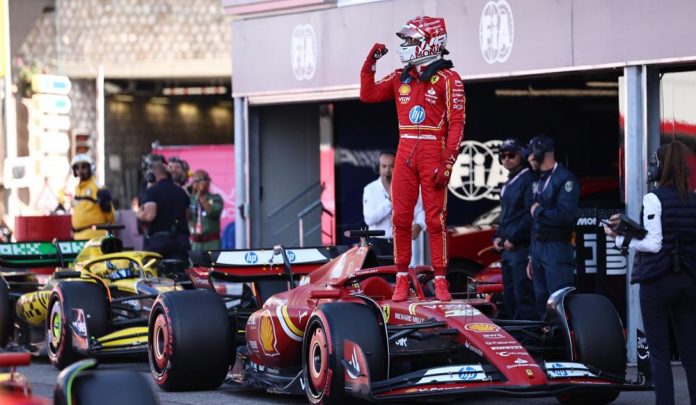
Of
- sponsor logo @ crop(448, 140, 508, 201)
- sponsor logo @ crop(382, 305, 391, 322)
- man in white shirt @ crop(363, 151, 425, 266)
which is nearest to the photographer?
sponsor logo @ crop(382, 305, 391, 322)

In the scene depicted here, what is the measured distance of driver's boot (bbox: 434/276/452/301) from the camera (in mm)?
9422

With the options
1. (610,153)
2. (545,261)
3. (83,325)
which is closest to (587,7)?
(545,261)

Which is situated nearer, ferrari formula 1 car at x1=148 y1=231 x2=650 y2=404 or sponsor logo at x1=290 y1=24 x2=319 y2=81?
ferrari formula 1 car at x1=148 y1=231 x2=650 y2=404

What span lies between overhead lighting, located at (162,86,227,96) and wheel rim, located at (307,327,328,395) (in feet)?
72.1

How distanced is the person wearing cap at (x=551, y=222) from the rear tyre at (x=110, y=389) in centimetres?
644

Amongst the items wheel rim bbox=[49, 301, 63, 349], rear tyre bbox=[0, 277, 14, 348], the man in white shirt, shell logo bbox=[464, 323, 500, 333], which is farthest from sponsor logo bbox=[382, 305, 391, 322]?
rear tyre bbox=[0, 277, 14, 348]

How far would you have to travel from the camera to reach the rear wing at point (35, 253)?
1400 cm

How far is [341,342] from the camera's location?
8430 millimetres

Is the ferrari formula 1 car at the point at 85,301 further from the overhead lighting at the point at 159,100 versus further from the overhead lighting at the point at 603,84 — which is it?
the overhead lighting at the point at 159,100

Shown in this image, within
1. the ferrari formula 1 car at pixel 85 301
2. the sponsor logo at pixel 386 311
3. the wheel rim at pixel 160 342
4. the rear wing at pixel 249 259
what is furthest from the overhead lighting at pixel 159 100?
the sponsor logo at pixel 386 311

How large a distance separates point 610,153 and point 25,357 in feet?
47.4

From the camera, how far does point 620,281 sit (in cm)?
1248

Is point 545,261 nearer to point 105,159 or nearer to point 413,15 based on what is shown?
point 413,15

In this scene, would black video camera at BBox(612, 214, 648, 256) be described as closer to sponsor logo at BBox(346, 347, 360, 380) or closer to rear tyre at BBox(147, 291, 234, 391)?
sponsor logo at BBox(346, 347, 360, 380)
